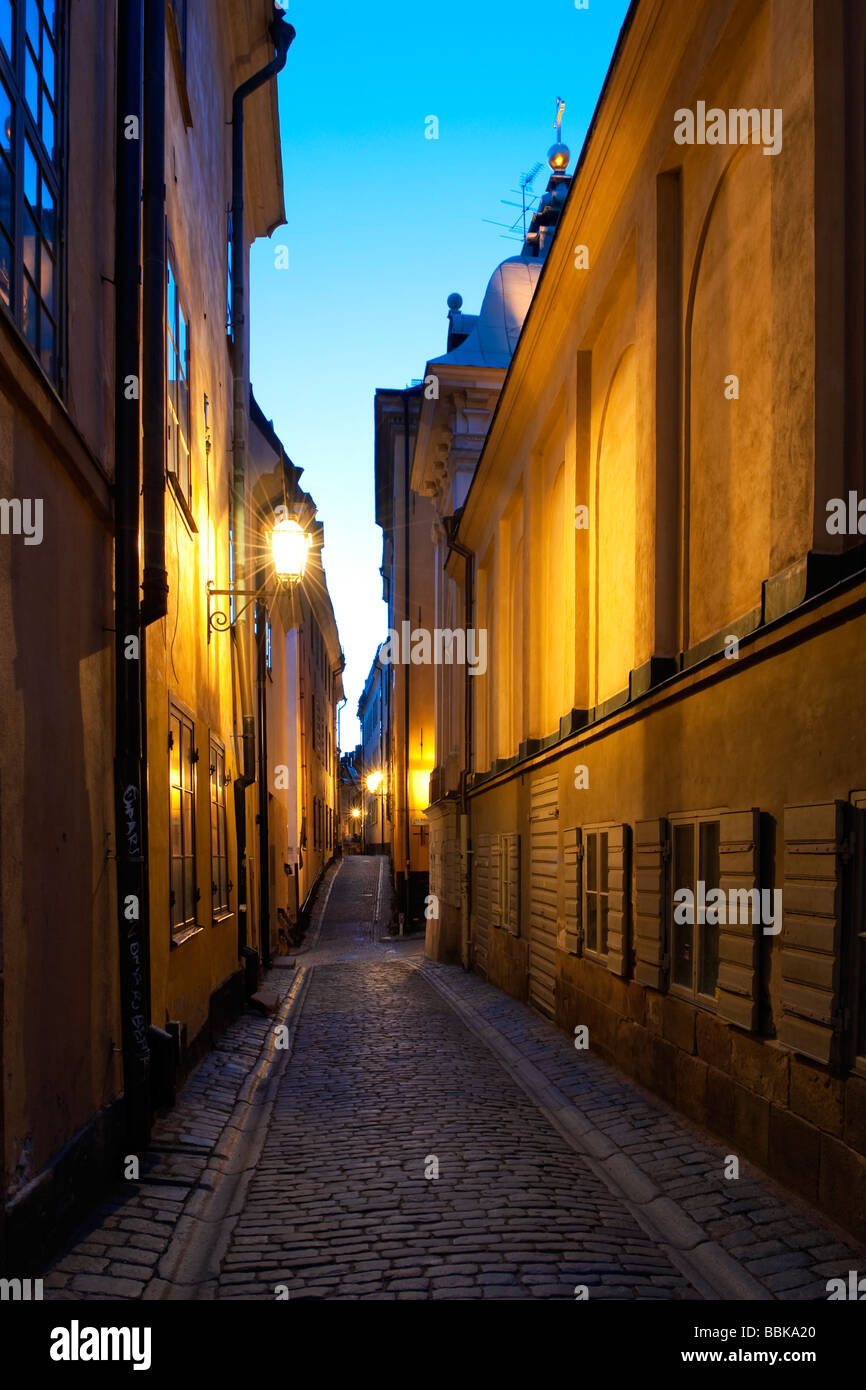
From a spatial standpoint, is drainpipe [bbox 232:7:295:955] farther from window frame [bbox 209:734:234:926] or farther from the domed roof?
the domed roof

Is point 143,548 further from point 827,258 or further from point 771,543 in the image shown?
point 827,258

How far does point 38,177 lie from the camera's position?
5465 millimetres

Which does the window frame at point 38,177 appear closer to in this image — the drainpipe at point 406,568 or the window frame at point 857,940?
the window frame at point 857,940

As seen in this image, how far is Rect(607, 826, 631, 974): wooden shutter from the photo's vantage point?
942 centimetres

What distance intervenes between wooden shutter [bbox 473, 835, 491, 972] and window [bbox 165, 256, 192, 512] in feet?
32.6

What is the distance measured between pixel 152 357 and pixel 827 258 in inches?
164

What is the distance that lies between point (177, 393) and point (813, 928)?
6.85 m

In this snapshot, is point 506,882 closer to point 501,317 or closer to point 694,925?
point 694,925

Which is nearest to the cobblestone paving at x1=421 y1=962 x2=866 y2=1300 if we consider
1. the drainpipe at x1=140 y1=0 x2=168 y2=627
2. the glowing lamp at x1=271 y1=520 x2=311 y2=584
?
the drainpipe at x1=140 y1=0 x2=168 y2=627

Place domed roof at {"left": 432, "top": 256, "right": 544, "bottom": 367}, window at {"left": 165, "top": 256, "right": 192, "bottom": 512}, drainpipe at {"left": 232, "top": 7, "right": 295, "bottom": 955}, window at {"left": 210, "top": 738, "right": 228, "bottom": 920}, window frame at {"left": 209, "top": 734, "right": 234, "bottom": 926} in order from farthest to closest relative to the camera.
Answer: domed roof at {"left": 432, "top": 256, "right": 544, "bottom": 367}, drainpipe at {"left": 232, "top": 7, "right": 295, "bottom": 955}, window at {"left": 210, "top": 738, "right": 228, "bottom": 920}, window frame at {"left": 209, "top": 734, "right": 234, "bottom": 926}, window at {"left": 165, "top": 256, "right": 192, "bottom": 512}

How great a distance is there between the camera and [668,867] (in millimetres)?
8430

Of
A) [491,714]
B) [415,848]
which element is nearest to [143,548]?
[491,714]

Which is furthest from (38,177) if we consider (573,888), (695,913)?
(573,888)

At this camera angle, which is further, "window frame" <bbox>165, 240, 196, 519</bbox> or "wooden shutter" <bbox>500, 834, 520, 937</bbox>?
"wooden shutter" <bbox>500, 834, 520, 937</bbox>
